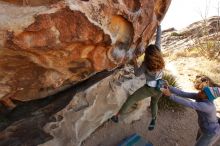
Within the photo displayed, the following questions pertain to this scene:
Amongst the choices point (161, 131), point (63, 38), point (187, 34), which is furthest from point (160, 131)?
point (187, 34)

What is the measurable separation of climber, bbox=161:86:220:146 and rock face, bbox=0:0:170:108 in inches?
32.5

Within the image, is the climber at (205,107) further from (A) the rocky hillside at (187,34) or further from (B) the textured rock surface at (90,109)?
(A) the rocky hillside at (187,34)

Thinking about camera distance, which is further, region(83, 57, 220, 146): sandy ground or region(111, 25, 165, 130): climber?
region(83, 57, 220, 146): sandy ground

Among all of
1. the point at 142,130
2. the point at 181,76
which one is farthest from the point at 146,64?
the point at 181,76

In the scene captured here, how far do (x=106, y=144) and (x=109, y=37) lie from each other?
2.39m

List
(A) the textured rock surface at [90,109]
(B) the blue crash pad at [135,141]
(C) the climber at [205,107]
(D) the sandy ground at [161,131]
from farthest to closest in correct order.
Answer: (D) the sandy ground at [161,131] < (B) the blue crash pad at [135,141] < (A) the textured rock surface at [90,109] < (C) the climber at [205,107]

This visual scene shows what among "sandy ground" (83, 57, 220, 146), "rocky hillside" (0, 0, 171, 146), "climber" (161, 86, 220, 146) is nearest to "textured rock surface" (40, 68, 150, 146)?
"rocky hillside" (0, 0, 171, 146)

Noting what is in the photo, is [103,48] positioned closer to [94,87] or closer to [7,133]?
[94,87]

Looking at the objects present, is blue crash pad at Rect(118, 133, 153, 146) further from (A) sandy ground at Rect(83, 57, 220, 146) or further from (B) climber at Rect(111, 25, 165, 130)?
(B) climber at Rect(111, 25, 165, 130)

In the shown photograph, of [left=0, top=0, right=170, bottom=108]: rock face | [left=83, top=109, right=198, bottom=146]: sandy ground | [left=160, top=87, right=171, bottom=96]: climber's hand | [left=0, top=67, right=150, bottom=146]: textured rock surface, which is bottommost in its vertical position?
[left=83, top=109, right=198, bottom=146]: sandy ground

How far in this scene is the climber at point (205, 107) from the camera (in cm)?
435

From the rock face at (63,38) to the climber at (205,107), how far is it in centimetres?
83

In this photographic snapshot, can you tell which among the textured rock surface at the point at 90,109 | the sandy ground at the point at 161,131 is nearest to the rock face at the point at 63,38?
the textured rock surface at the point at 90,109

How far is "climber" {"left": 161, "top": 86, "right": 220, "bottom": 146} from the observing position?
4.35 metres
